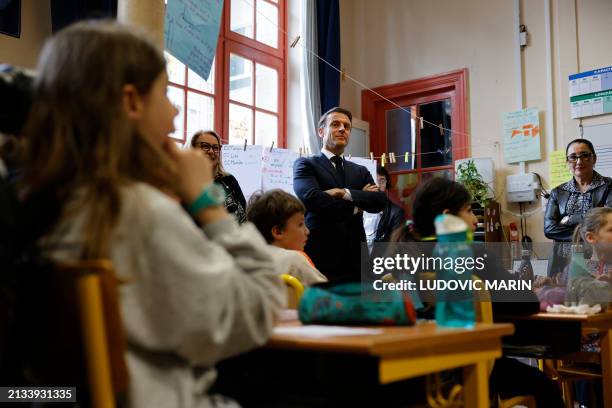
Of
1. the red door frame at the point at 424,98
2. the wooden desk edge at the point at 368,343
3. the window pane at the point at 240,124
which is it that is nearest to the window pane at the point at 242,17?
the window pane at the point at 240,124

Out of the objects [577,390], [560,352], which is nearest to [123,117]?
[560,352]

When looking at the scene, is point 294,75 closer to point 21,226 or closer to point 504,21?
point 504,21

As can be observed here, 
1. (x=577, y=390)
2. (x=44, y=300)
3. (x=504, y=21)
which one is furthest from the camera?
(x=504, y=21)

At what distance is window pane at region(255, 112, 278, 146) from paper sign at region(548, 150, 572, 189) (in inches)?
94.9

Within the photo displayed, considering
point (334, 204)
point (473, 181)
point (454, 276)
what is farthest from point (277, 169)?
point (454, 276)

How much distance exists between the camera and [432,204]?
77.0 inches

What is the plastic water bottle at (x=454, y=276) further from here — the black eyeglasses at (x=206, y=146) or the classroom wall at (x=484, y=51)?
the classroom wall at (x=484, y=51)

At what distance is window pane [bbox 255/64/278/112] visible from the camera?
5438mm

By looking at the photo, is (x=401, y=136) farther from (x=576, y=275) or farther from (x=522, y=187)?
(x=576, y=275)

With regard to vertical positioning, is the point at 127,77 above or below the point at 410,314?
above

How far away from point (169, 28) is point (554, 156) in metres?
3.54

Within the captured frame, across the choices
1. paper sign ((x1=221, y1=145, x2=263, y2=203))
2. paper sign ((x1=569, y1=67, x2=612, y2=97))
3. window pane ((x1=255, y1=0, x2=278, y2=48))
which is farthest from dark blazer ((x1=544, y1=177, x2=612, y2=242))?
window pane ((x1=255, y1=0, x2=278, y2=48))

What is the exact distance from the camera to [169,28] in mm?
3148

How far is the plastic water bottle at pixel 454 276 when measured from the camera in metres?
1.23
